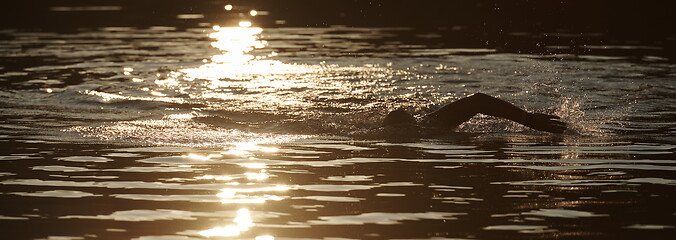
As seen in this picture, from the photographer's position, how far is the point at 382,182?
11555mm

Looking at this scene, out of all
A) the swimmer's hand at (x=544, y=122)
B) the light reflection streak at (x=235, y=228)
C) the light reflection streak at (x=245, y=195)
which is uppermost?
the swimmer's hand at (x=544, y=122)

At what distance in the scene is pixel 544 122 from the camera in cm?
1442

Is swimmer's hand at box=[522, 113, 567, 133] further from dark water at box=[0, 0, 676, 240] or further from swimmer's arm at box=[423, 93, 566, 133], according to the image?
dark water at box=[0, 0, 676, 240]

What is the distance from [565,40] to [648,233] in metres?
21.1

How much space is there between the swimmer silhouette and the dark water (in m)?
0.24

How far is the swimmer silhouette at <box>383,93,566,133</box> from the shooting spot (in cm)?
1433

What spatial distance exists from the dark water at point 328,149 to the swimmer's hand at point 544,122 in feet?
0.60

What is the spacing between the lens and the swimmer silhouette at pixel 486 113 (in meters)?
14.3

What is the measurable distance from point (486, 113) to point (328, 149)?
2.33 metres

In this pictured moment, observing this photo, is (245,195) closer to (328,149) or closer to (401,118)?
(328,149)

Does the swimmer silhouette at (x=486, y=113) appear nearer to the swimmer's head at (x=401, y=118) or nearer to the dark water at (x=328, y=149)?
the swimmer's head at (x=401, y=118)

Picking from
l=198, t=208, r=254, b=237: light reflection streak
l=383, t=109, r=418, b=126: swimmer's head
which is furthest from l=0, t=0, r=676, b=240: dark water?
l=383, t=109, r=418, b=126: swimmer's head

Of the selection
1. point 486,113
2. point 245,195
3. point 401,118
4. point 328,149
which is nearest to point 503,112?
point 486,113

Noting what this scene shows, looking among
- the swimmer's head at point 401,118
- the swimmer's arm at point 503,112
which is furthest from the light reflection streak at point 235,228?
the swimmer's head at point 401,118
